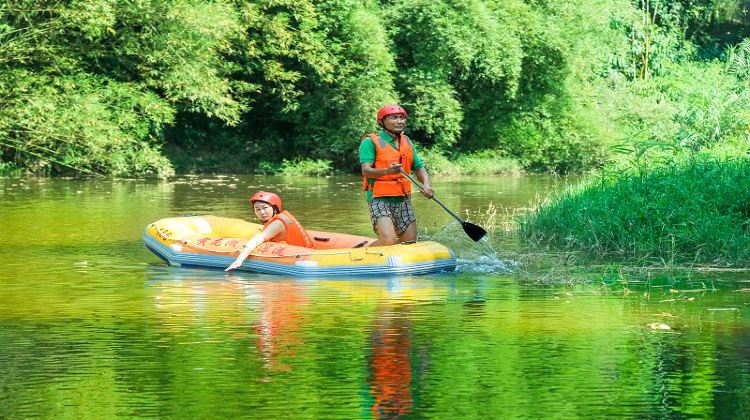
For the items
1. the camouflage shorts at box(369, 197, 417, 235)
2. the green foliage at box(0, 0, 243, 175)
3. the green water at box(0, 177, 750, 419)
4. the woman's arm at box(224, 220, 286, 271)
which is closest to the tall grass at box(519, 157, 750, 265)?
the green water at box(0, 177, 750, 419)

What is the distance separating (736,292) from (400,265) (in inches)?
105

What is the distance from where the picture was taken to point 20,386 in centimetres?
673

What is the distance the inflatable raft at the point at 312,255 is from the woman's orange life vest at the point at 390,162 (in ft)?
1.54

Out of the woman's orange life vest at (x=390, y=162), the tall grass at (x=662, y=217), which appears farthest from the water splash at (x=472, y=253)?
the woman's orange life vest at (x=390, y=162)

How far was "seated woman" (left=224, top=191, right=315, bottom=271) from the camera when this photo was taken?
11.8m

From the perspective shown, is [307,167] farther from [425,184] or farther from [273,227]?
[425,184]

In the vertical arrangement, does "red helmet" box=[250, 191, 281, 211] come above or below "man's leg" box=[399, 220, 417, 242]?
above

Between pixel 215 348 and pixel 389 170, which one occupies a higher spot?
pixel 389 170

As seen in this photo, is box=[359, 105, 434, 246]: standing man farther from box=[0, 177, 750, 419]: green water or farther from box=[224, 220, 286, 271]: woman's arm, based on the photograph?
box=[224, 220, 286, 271]: woman's arm

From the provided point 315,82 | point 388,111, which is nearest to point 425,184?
point 388,111

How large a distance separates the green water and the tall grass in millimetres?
827

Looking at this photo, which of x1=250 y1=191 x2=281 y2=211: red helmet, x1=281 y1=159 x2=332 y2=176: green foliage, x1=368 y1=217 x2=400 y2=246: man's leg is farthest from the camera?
x1=281 y1=159 x2=332 y2=176: green foliage

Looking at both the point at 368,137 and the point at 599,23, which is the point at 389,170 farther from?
the point at 599,23

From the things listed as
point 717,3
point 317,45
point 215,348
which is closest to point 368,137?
point 215,348
